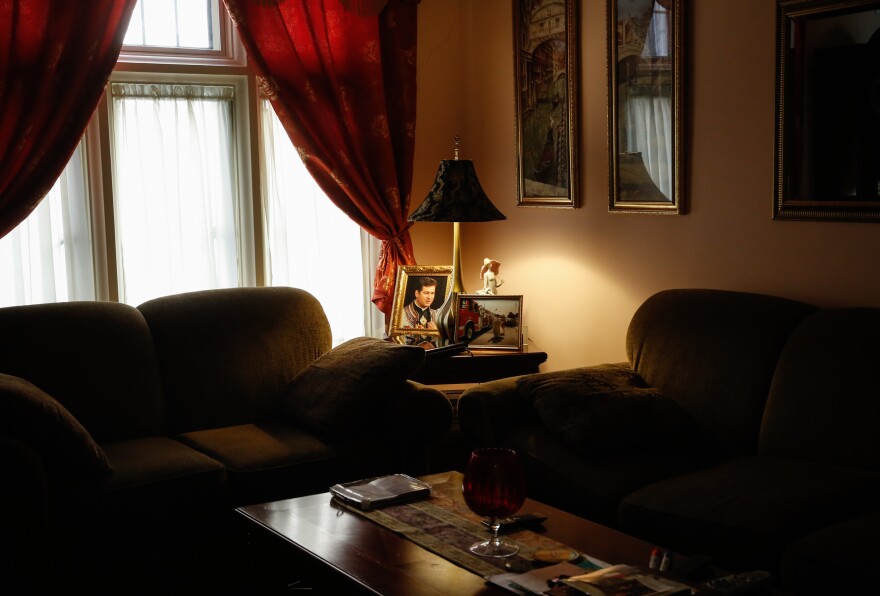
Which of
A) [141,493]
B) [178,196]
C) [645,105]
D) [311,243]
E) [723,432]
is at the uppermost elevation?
[645,105]

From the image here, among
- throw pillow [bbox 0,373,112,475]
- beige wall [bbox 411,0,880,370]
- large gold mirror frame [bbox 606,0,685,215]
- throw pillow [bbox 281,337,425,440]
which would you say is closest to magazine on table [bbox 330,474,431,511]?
throw pillow [bbox 281,337,425,440]

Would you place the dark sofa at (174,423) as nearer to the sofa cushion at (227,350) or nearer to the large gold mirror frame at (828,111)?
the sofa cushion at (227,350)

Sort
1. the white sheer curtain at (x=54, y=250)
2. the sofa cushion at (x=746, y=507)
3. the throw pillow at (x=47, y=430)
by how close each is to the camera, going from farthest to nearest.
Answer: the white sheer curtain at (x=54, y=250) → the throw pillow at (x=47, y=430) → the sofa cushion at (x=746, y=507)

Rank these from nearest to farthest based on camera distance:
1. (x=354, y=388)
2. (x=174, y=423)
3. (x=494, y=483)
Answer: (x=494, y=483), (x=354, y=388), (x=174, y=423)

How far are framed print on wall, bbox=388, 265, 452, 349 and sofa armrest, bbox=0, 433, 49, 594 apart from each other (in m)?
1.91

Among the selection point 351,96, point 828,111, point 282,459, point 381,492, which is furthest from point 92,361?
point 828,111

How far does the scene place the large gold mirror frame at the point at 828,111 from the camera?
3182 millimetres

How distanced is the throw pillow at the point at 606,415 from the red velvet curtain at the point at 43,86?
83.0 inches

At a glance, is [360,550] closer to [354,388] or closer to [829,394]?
[354,388]

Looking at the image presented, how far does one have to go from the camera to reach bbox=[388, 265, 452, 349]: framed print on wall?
4.50 metres

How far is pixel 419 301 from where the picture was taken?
4.55 meters

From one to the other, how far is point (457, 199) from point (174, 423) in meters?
1.48

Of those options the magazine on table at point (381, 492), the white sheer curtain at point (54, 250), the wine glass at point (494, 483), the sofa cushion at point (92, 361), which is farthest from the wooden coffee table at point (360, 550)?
the white sheer curtain at point (54, 250)

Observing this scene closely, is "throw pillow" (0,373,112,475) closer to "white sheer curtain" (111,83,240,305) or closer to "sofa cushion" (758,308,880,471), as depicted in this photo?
"white sheer curtain" (111,83,240,305)
